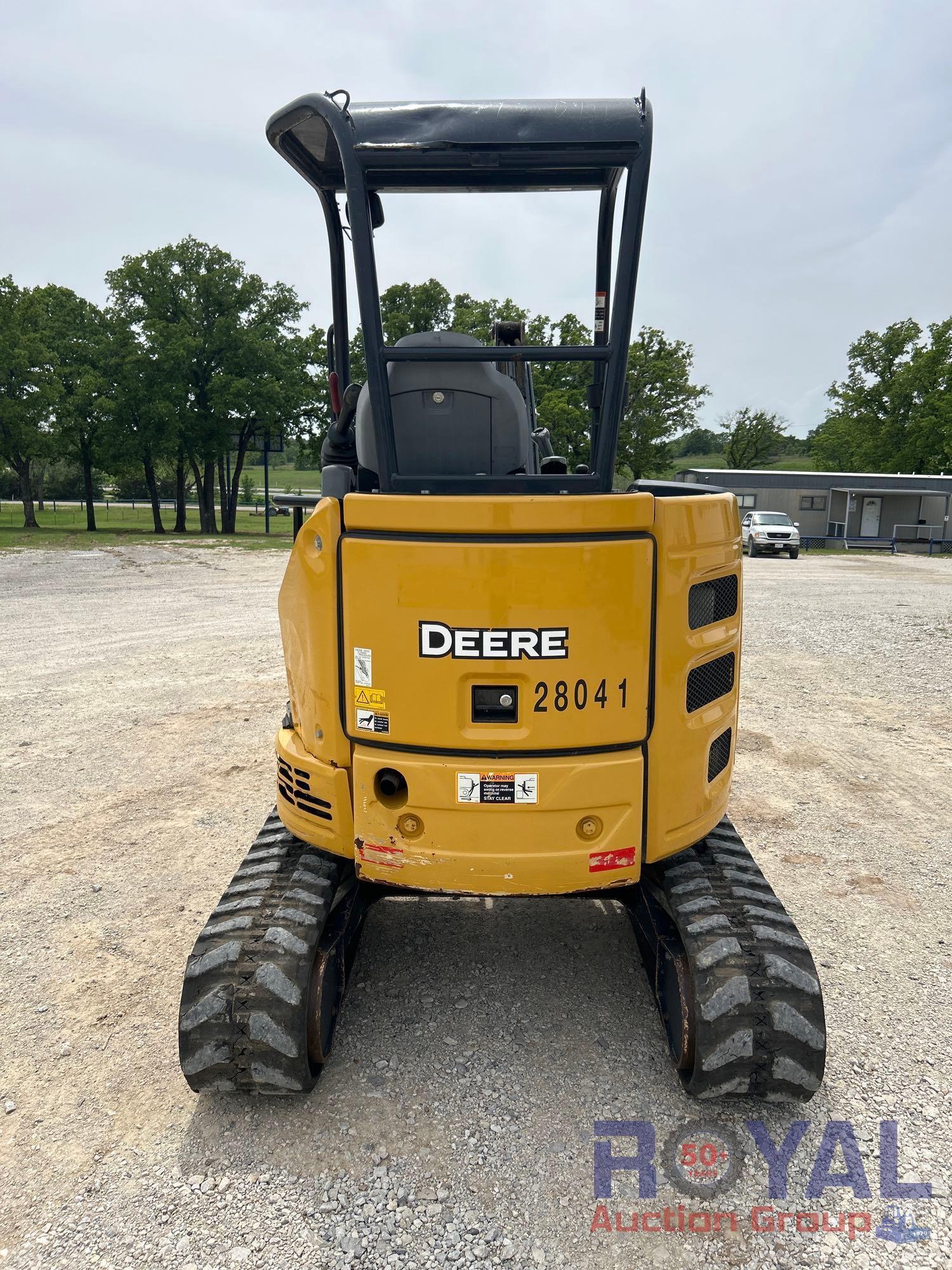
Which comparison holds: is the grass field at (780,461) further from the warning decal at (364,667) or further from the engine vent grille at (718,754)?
the warning decal at (364,667)

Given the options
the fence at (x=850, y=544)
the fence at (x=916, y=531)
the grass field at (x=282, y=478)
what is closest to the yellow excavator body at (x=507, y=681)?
the fence at (x=850, y=544)

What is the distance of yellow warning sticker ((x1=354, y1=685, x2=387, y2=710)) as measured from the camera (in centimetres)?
274

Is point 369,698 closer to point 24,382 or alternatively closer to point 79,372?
point 24,382

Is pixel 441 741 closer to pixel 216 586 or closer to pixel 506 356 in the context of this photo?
pixel 506 356

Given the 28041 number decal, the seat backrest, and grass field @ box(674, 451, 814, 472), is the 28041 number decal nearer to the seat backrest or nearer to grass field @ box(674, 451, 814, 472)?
the seat backrest

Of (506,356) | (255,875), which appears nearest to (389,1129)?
(255,875)

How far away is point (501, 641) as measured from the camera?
2.63 m

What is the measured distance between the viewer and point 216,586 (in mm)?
16453

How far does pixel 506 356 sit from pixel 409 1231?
267 cm

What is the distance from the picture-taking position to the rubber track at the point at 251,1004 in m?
2.74

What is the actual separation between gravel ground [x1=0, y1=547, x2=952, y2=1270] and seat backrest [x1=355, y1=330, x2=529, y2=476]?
2.20m

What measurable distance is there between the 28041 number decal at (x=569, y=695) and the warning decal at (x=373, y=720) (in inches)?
19.2

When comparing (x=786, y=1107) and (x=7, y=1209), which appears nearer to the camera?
(x=7, y=1209)

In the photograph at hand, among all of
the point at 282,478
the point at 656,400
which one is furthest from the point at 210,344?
the point at 282,478
